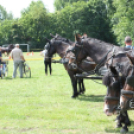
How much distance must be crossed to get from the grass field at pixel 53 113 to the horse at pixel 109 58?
3.25 feet

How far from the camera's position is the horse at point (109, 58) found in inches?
203

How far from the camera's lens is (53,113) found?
7.56 metres

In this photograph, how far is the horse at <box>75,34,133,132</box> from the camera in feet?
16.9

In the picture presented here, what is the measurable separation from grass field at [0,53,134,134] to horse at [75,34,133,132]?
39.0 inches

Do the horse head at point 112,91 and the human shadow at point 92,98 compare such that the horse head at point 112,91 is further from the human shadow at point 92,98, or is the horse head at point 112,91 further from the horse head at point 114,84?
the human shadow at point 92,98

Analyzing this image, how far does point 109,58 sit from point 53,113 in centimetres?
233

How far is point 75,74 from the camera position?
9.91m

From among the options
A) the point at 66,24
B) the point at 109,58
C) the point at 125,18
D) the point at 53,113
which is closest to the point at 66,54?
the point at 53,113

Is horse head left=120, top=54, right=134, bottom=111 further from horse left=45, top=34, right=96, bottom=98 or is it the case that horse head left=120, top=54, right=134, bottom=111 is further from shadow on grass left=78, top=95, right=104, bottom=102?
shadow on grass left=78, top=95, right=104, bottom=102

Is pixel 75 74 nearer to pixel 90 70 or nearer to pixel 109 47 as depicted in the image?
pixel 90 70

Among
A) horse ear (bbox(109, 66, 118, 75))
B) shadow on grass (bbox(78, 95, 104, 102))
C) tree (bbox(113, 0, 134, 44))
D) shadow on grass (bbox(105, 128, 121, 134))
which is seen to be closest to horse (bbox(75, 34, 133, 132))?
horse ear (bbox(109, 66, 118, 75))

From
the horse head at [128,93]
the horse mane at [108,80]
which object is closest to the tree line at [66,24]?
the horse mane at [108,80]

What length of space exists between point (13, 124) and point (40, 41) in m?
64.0

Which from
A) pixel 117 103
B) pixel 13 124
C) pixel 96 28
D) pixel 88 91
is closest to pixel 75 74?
pixel 88 91
